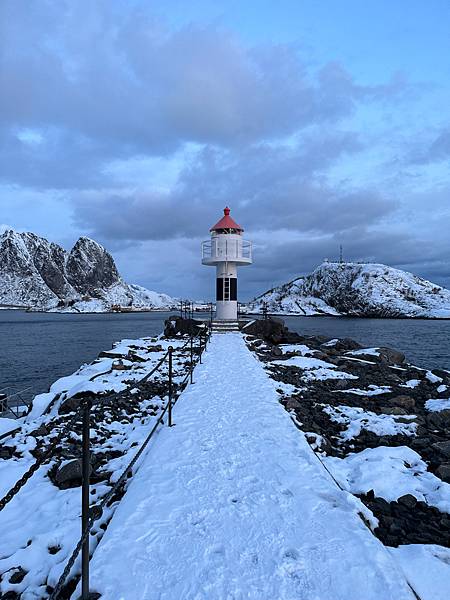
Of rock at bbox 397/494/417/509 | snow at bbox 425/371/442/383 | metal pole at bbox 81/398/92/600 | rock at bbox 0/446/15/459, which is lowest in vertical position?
rock at bbox 0/446/15/459

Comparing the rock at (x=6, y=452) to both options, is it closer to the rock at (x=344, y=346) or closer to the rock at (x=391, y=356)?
the rock at (x=391, y=356)

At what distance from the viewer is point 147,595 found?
2.77 metres

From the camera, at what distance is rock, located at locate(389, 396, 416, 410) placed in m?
8.95

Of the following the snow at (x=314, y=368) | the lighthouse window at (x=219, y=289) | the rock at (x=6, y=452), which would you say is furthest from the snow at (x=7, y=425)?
the lighthouse window at (x=219, y=289)

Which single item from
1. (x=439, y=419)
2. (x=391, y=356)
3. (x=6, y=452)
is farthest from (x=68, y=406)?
(x=391, y=356)

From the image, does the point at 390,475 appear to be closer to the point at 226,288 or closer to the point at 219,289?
the point at 226,288

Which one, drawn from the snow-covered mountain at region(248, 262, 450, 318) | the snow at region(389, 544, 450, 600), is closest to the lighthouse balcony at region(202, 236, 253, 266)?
the snow at region(389, 544, 450, 600)

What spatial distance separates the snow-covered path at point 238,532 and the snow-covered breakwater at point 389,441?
38cm

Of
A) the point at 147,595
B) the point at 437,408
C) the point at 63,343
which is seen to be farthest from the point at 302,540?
the point at 63,343

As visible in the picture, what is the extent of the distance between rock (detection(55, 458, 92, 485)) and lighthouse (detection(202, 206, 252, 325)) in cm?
1883

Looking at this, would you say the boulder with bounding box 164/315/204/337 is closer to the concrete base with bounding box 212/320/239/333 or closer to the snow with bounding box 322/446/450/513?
the concrete base with bounding box 212/320/239/333

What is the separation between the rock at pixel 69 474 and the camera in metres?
4.93

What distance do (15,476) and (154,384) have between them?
491 cm

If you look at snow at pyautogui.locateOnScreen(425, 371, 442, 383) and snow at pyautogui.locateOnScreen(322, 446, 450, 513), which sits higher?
snow at pyautogui.locateOnScreen(322, 446, 450, 513)
